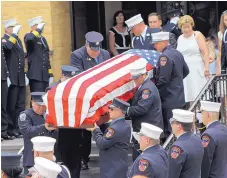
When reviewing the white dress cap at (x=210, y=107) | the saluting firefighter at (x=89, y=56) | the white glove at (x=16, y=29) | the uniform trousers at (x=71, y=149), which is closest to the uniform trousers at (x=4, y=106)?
the white glove at (x=16, y=29)

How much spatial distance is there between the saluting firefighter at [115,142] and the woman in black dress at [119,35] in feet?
16.4

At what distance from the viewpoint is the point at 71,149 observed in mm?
10906

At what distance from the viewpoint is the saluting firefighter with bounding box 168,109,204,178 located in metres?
9.05

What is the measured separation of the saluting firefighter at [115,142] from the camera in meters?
9.66

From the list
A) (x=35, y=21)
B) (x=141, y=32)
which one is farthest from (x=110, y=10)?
(x=141, y=32)

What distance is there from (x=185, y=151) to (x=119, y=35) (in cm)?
614

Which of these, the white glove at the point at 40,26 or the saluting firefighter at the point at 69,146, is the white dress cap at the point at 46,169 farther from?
the white glove at the point at 40,26

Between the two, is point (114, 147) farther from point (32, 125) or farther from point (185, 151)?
point (32, 125)

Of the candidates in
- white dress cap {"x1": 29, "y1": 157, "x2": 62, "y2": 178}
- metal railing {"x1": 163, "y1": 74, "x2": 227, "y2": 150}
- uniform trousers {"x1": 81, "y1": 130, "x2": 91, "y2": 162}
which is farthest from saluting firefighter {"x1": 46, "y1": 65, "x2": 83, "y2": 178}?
white dress cap {"x1": 29, "y1": 157, "x2": 62, "y2": 178}

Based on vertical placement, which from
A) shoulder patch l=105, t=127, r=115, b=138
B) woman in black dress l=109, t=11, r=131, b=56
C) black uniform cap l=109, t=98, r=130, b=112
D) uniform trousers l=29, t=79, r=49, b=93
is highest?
woman in black dress l=109, t=11, r=131, b=56

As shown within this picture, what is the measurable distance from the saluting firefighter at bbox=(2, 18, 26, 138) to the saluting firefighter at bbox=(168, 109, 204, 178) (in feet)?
15.4

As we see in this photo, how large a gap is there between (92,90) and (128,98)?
Answer: 73 centimetres

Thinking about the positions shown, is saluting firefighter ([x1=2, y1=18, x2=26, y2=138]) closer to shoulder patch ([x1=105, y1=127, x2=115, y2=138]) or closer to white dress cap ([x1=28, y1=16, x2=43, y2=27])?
white dress cap ([x1=28, y1=16, x2=43, y2=27])

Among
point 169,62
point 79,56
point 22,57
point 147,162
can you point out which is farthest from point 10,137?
point 147,162
